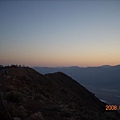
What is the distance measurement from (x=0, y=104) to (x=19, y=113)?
248 cm

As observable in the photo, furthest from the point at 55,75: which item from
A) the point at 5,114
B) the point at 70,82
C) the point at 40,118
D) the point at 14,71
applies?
the point at 5,114

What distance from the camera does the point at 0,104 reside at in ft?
32.8

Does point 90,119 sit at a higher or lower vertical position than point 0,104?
lower

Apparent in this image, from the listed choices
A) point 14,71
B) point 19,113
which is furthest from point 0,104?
point 14,71

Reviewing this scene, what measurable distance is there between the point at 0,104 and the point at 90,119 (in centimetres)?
706

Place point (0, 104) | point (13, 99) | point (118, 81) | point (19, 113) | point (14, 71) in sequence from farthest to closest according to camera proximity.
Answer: point (118, 81)
point (14, 71)
point (13, 99)
point (19, 113)
point (0, 104)

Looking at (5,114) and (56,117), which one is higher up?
(5,114)

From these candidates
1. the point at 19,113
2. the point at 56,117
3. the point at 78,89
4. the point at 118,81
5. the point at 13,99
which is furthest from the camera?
the point at 118,81

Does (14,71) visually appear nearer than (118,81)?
Yes

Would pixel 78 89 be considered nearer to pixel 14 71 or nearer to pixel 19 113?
pixel 14 71

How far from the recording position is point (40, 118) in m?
12.4

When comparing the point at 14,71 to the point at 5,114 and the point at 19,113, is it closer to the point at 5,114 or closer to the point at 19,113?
the point at 19,113

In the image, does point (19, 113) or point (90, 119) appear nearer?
point (19, 113)

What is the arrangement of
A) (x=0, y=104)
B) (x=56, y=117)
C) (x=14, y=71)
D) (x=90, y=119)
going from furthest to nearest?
(x=14, y=71), (x=90, y=119), (x=56, y=117), (x=0, y=104)
